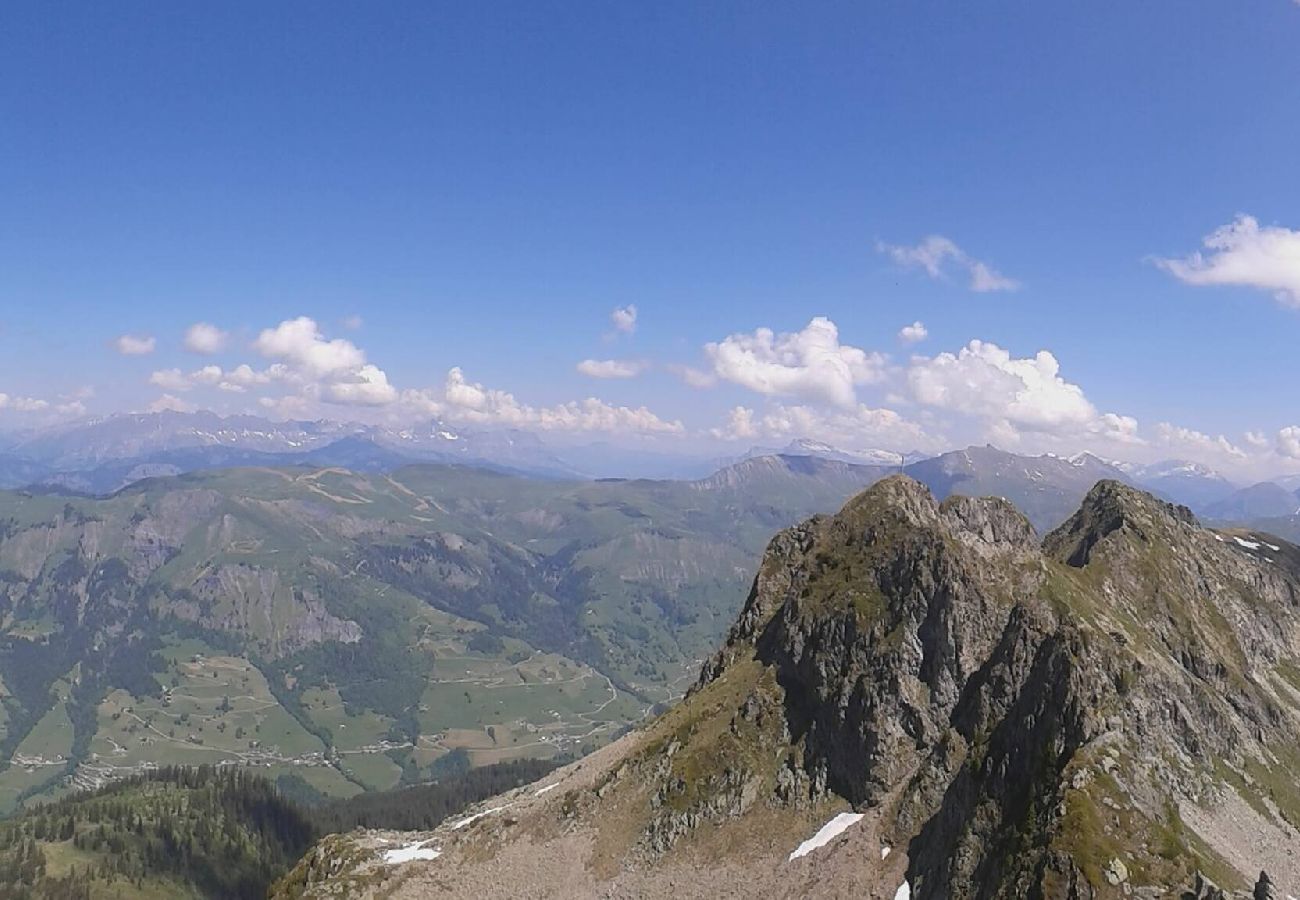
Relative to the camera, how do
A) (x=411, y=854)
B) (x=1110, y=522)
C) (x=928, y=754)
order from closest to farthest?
(x=928, y=754) → (x=411, y=854) → (x=1110, y=522)

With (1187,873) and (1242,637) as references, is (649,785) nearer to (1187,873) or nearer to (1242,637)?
(1187,873)

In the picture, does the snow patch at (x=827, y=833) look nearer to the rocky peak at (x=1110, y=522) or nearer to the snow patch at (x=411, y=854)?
the snow patch at (x=411, y=854)

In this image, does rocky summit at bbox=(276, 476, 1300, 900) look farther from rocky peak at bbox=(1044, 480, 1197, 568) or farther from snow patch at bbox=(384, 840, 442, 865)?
rocky peak at bbox=(1044, 480, 1197, 568)

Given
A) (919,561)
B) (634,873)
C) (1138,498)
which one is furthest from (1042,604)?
(1138,498)

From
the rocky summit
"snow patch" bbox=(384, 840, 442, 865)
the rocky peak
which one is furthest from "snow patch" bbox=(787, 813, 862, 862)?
the rocky peak

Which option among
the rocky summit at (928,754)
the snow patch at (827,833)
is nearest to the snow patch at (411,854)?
the rocky summit at (928,754)

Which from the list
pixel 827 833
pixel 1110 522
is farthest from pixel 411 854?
pixel 1110 522

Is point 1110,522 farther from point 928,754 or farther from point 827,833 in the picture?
point 827,833
